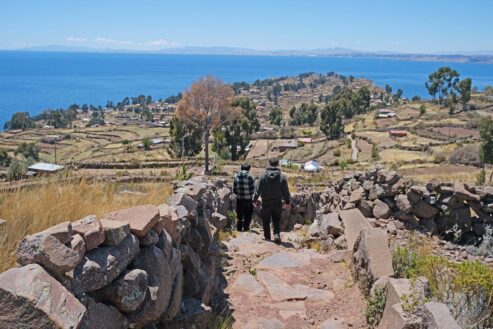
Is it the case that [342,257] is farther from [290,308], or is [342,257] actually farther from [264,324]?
[264,324]

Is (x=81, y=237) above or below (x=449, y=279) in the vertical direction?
above

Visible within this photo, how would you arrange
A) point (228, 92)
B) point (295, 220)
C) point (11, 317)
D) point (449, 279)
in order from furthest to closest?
1. point (228, 92)
2. point (295, 220)
3. point (449, 279)
4. point (11, 317)

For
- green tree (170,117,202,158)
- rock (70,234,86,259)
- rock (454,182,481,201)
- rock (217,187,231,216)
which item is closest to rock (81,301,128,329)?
rock (70,234,86,259)

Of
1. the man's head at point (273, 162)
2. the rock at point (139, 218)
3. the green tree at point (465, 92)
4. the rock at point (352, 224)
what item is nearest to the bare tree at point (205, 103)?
the rock at point (352, 224)

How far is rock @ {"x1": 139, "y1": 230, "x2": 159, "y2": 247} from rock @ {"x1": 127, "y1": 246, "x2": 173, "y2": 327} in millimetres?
46

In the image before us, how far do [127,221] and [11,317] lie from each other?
1.50 meters

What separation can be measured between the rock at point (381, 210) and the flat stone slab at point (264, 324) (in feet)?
21.8

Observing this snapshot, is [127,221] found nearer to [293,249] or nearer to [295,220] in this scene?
[293,249]

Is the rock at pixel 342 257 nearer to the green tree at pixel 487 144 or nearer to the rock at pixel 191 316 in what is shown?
the rock at pixel 191 316

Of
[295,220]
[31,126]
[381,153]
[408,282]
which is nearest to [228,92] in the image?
[381,153]

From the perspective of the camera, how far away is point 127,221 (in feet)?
13.7

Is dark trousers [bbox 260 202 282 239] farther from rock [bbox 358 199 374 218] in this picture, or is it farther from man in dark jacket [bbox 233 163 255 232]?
rock [bbox 358 199 374 218]

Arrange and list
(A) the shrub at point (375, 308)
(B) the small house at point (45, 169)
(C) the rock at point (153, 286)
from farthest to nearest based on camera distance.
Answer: (B) the small house at point (45, 169) < (A) the shrub at point (375, 308) < (C) the rock at point (153, 286)

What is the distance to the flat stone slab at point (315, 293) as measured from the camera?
21.9 feet
